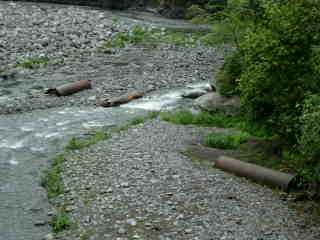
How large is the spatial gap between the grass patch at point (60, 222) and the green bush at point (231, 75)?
11.3 meters

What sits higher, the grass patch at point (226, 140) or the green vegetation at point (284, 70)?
the green vegetation at point (284, 70)

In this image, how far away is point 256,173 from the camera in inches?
685

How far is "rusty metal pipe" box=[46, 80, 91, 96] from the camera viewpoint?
29375 mm

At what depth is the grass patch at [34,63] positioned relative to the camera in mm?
34500

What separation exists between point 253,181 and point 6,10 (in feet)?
121

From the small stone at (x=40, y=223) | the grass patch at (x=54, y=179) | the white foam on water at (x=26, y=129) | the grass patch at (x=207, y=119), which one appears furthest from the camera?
the grass patch at (x=207, y=119)

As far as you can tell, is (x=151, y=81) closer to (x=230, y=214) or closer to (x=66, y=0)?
(x=230, y=214)

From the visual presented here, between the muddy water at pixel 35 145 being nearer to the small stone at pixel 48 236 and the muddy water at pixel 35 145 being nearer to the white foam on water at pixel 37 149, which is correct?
the white foam on water at pixel 37 149

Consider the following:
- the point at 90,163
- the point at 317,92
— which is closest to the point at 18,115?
the point at 90,163

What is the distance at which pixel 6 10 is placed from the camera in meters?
48.8

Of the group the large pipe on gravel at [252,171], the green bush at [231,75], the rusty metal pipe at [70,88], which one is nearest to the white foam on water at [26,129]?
the rusty metal pipe at [70,88]

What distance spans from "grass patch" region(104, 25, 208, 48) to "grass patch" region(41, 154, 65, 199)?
854 inches

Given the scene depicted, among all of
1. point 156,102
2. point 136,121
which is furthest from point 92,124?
point 156,102

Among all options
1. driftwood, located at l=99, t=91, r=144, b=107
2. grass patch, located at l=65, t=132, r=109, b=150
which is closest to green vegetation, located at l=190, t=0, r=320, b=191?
grass patch, located at l=65, t=132, r=109, b=150
